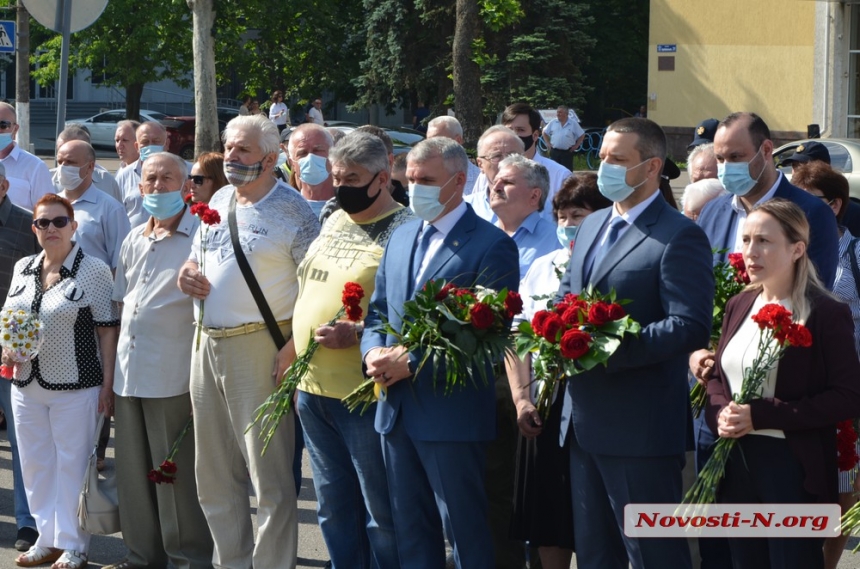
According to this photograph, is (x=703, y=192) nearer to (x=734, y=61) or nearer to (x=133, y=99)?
(x=734, y=61)

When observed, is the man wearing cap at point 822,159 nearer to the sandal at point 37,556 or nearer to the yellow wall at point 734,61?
the sandal at point 37,556

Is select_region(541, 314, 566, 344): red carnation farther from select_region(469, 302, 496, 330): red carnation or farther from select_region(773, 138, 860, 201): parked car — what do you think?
select_region(773, 138, 860, 201): parked car

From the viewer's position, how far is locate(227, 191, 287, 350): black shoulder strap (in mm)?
5867

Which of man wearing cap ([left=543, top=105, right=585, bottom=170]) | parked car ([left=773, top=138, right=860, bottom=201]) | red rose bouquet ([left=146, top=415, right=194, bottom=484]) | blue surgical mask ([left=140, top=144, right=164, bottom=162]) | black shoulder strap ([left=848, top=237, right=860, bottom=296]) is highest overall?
man wearing cap ([left=543, top=105, right=585, bottom=170])

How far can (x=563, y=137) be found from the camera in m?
24.9

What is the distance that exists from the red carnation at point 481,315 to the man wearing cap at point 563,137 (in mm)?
20304

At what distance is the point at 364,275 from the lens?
220 inches

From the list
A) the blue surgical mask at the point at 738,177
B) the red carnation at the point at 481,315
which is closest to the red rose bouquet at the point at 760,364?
the red carnation at the point at 481,315

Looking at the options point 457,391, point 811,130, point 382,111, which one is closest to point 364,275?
point 457,391

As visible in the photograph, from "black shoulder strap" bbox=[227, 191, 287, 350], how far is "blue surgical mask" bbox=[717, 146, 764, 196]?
2.30 meters

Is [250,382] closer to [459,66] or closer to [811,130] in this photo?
[811,130]

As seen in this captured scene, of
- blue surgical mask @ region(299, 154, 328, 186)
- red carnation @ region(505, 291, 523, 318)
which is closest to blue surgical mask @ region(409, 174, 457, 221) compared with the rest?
red carnation @ region(505, 291, 523, 318)

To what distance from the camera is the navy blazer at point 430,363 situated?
5062mm

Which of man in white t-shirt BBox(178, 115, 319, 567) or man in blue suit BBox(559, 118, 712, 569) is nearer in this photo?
man in blue suit BBox(559, 118, 712, 569)
